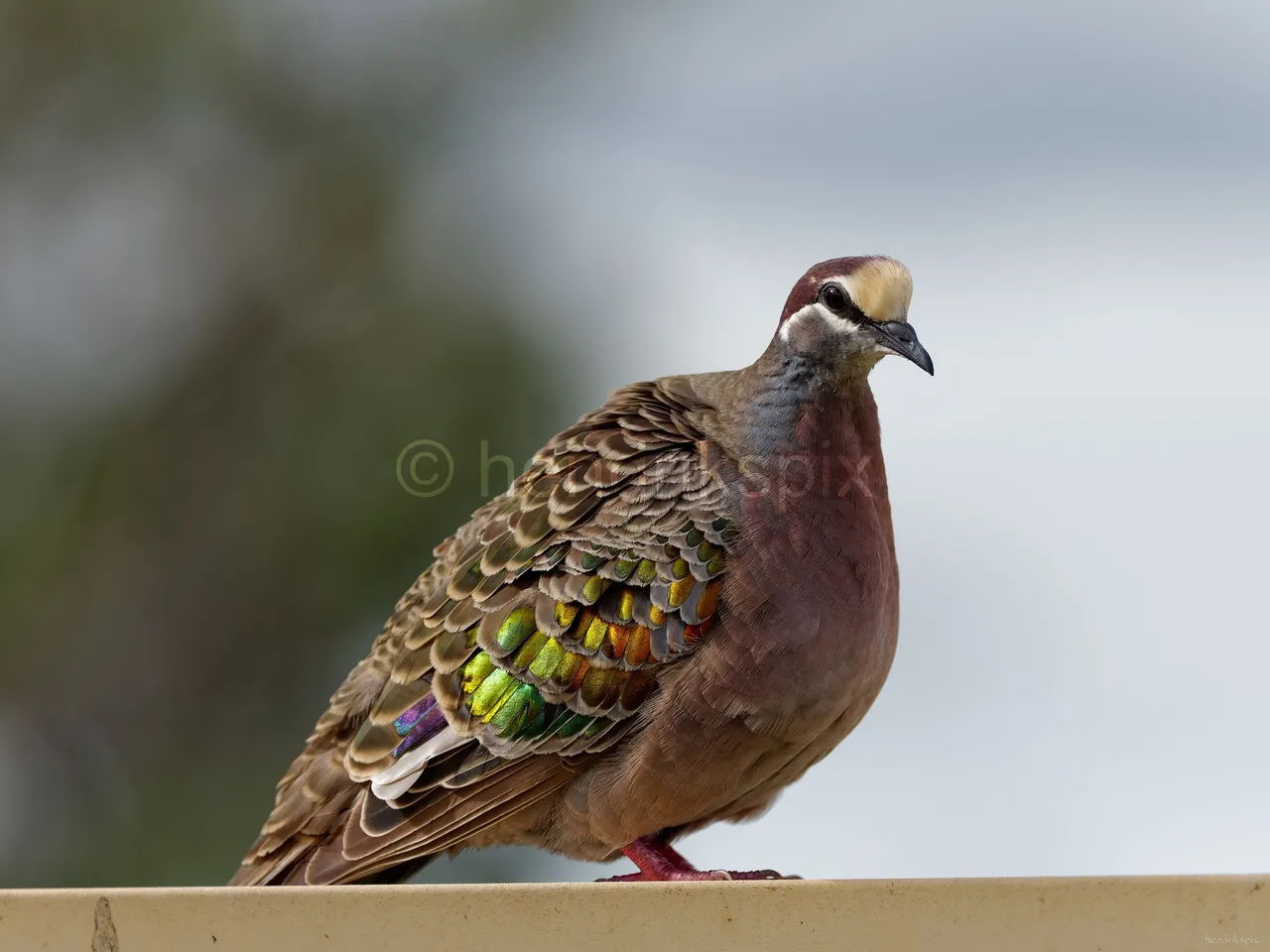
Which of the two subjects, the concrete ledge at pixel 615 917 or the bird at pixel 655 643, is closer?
the concrete ledge at pixel 615 917

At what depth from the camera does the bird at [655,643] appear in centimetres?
344

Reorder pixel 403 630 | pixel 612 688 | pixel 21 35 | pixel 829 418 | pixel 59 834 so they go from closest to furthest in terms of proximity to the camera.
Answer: pixel 612 688 < pixel 829 418 < pixel 403 630 < pixel 59 834 < pixel 21 35

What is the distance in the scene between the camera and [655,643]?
3451 millimetres

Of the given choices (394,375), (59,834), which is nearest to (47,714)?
(59,834)

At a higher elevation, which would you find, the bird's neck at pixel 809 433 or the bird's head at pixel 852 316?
the bird's head at pixel 852 316

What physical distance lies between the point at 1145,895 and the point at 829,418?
171 cm

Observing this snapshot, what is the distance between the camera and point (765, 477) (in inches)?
142

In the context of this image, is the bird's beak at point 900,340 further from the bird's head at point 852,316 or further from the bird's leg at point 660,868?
the bird's leg at point 660,868

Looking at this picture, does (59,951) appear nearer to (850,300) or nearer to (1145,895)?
(1145,895)
